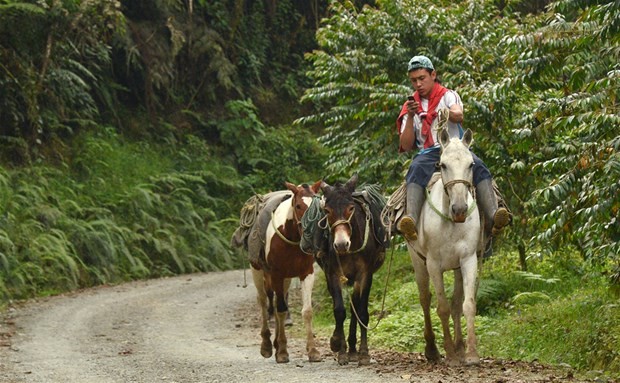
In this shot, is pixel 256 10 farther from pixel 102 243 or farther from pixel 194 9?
pixel 102 243

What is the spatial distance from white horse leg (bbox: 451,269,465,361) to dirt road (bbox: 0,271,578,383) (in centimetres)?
30

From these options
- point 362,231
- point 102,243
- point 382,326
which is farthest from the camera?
point 102,243

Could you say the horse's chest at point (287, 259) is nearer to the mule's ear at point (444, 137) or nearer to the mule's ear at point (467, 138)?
the mule's ear at point (444, 137)

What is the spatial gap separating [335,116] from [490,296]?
567 cm

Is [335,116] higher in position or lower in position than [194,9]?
lower

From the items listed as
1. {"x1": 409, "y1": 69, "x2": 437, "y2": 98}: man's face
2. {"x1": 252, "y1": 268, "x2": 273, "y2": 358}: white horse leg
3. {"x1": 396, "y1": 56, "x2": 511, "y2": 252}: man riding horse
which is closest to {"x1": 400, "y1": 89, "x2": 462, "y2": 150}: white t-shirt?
{"x1": 396, "y1": 56, "x2": 511, "y2": 252}: man riding horse

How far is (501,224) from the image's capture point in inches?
380

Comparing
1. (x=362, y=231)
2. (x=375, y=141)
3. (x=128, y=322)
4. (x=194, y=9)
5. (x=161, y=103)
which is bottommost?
(x=128, y=322)

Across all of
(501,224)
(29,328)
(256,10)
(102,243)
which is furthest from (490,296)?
(256,10)

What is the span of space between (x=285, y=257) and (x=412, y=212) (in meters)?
2.68

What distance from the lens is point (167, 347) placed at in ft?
45.8

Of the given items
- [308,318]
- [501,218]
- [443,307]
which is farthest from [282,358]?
[501,218]

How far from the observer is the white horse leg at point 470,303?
9.34 m

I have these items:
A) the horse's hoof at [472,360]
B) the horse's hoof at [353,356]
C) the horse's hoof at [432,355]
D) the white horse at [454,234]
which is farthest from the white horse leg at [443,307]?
the horse's hoof at [353,356]
